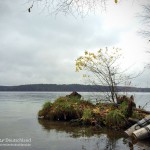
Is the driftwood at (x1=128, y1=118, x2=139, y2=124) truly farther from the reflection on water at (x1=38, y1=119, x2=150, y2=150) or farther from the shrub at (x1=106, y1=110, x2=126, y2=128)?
the reflection on water at (x1=38, y1=119, x2=150, y2=150)

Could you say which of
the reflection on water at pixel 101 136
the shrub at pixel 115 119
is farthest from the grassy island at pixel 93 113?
the reflection on water at pixel 101 136

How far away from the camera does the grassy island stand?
14.7 metres

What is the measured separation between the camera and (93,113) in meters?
16.0

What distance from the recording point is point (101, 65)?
65.7 ft

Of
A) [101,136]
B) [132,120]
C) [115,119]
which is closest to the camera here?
[101,136]

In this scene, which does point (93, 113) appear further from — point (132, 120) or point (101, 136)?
point (101, 136)

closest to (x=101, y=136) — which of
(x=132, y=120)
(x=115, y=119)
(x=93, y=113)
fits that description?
(x=115, y=119)

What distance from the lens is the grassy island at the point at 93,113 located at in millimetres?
14690

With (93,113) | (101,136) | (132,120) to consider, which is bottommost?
(101,136)

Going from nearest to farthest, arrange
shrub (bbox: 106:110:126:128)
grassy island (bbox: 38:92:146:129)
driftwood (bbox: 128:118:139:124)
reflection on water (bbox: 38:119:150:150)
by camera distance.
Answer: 1. reflection on water (bbox: 38:119:150:150)
2. driftwood (bbox: 128:118:139:124)
3. shrub (bbox: 106:110:126:128)
4. grassy island (bbox: 38:92:146:129)

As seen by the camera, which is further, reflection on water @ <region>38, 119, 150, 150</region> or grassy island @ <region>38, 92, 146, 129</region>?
grassy island @ <region>38, 92, 146, 129</region>

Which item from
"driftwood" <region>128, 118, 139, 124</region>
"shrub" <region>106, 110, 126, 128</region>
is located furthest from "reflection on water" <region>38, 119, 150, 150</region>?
"driftwood" <region>128, 118, 139, 124</region>

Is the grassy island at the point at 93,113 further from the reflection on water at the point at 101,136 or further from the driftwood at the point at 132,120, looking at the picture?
the reflection on water at the point at 101,136

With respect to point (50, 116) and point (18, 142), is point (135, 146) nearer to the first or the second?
point (18, 142)
